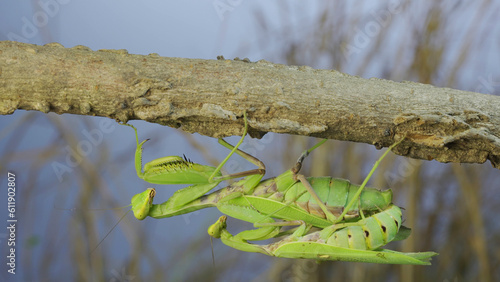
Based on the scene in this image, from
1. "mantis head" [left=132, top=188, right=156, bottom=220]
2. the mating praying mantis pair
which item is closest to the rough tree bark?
the mating praying mantis pair

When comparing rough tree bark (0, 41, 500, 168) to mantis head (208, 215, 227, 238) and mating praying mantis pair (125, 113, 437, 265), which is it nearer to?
mating praying mantis pair (125, 113, 437, 265)

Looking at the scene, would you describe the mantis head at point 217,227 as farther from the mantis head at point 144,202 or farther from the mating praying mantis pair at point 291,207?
the mantis head at point 144,202

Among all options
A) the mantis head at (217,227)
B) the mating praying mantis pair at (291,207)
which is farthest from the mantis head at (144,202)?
the mantis head at (217,227)

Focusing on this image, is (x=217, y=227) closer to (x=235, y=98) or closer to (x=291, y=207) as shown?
(x=291, y=207)

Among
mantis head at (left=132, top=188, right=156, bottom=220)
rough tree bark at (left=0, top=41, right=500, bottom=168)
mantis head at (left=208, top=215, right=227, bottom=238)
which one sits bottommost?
mantis head at (left=208, top=215, right=227, bottom=238)

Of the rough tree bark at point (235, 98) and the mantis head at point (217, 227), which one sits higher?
the rough tree bark at point (235, 98)
